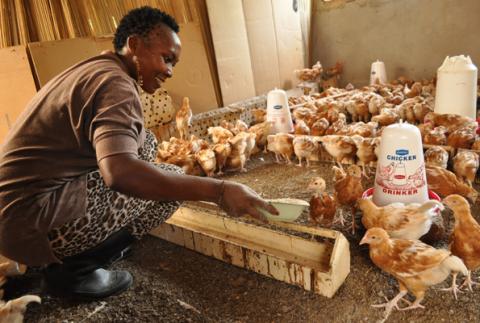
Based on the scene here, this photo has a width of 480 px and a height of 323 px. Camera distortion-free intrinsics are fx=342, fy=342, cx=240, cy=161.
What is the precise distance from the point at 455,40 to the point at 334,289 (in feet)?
17.6

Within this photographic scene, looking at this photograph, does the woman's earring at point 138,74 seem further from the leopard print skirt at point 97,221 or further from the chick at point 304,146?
the chick at point 304,146

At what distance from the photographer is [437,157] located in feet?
8.80

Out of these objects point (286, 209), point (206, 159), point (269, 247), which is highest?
point (286, 209)

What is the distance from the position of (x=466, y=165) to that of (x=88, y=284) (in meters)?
2.64

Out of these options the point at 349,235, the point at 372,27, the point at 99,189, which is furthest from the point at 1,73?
the point at 372,27

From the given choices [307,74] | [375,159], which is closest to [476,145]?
[375,159]

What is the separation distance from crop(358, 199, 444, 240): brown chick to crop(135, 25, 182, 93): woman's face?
1400 mm

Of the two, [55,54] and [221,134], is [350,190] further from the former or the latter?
[55,54]

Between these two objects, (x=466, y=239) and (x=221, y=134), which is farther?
(x=221, y=134)

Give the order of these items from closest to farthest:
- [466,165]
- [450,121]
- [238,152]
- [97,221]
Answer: [97,221] → [466,165] → [450,121] → [238,152]

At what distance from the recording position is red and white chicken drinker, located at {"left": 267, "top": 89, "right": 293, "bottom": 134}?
13.8ft

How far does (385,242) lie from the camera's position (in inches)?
65.7

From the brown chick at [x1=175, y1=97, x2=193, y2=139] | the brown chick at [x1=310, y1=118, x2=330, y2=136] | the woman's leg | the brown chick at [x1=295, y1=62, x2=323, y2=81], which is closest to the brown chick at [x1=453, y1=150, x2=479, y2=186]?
the brown chick at [x1=310, y1=118, x2=330, y2=136]

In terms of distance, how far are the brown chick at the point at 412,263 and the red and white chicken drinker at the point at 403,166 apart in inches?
20.9
